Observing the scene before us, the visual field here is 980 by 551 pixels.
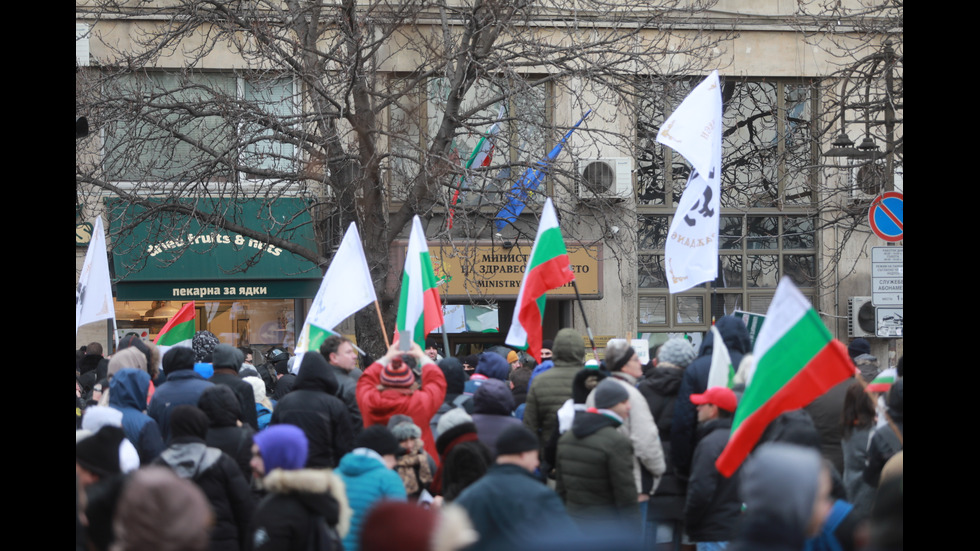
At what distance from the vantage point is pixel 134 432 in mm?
6504

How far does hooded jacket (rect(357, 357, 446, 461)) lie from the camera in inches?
259

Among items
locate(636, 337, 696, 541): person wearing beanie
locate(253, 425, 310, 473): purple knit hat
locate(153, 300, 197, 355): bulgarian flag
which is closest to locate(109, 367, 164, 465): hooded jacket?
locate(253, 425, 310, 473): purple knit hat

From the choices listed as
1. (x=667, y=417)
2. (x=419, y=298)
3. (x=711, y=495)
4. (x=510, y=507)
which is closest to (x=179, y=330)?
(x=419, y=298)

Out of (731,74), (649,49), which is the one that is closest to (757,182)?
(731,74)

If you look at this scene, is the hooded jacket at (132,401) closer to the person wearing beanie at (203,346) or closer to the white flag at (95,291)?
the white flag at (95,291)

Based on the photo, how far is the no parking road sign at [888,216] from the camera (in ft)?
34.8

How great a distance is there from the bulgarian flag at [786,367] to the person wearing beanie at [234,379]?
13.4 feet

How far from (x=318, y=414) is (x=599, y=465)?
6.06ft

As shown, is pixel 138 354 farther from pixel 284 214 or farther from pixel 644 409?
pixel 284 214

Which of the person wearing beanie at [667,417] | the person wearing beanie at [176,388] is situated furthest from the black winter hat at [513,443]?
the person wearing beanie at [176,388]

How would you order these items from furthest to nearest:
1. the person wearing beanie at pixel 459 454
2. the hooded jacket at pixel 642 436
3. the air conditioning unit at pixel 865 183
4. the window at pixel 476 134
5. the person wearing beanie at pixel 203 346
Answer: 1. the air conditioning unit at pixel 865 183
2. the window at pixel 476 134
3. the person wearing beanie at pixel 203 346
4. the hooded jacket at pixel 642 436
5. the person wearing beanie at pixel 459 454

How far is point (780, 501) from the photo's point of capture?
9.64 feet

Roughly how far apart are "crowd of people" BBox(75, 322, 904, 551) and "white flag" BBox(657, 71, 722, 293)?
1113 mm

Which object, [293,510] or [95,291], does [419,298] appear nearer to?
[95,291]
